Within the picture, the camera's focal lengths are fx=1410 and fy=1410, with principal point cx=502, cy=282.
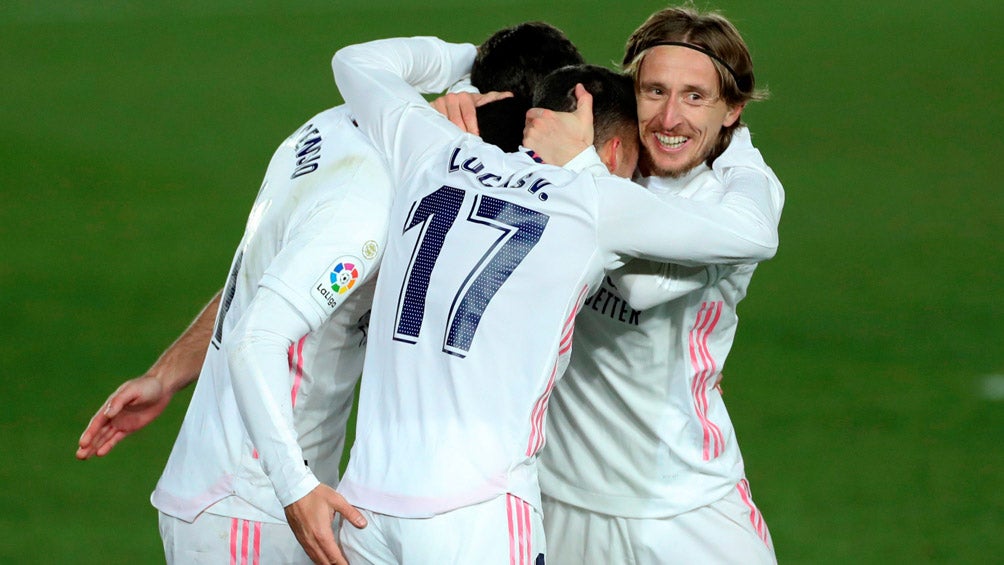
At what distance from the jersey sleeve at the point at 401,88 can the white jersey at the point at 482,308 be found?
14 centimetres

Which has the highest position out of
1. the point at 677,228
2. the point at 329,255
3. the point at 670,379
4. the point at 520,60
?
the point at 520,60

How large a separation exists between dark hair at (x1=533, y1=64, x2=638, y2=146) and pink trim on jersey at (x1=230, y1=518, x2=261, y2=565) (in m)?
1.45

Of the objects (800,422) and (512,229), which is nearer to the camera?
(512,229)

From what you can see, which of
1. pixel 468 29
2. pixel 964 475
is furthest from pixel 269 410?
pixel 468 29

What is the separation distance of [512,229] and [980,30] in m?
16.0

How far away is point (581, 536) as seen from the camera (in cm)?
451

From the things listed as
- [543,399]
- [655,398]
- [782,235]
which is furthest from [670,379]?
[782,235]

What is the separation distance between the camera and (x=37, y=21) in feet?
62.3

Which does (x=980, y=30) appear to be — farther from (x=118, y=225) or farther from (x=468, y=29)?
(x=118, y=225)

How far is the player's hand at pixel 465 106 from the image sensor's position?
13.2 ft

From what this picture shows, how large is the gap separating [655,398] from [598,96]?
37.5 inches

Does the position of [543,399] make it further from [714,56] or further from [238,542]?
[714,56]

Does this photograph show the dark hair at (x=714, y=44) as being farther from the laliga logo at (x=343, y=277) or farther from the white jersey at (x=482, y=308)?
the laliga logo at (x=343, y=277)

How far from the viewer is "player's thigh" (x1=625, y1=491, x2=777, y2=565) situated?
171 inches
